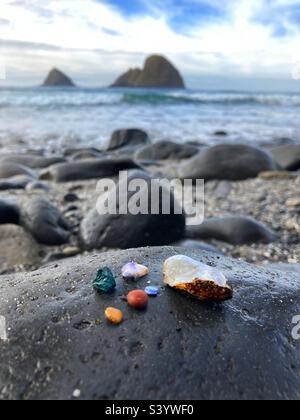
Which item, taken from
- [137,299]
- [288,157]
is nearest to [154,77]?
[288,157]

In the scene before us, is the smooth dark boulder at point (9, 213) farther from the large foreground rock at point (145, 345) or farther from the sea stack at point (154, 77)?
the sea stack at point (154, 77)

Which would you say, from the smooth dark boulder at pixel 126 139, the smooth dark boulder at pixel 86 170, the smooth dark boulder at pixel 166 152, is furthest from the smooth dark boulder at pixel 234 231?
the smooth dark boulder at pixel 126 139

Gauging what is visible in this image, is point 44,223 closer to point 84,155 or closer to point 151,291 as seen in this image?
point 151,291

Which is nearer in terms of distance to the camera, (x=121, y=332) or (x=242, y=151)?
(x=121, y=332)

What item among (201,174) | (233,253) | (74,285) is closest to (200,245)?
(233,253)

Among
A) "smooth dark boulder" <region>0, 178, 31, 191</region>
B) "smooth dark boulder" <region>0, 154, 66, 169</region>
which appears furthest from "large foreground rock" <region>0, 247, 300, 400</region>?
"smooth dark boulder" <region>0, 154, 66, 169</region>

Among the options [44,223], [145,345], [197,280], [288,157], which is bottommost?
[288,157]
